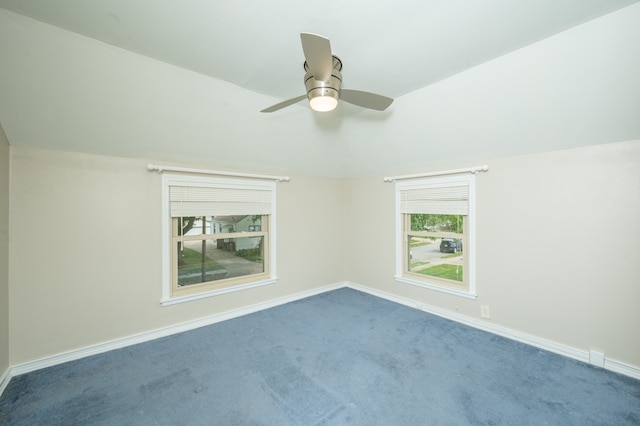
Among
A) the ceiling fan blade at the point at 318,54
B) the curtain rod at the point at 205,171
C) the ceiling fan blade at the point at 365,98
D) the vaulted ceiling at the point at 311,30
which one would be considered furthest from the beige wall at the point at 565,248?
the curtain rod at the point at 205,171

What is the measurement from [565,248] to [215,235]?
3.93m

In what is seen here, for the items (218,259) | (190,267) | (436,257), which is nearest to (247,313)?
(218,259)

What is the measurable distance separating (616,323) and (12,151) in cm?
557

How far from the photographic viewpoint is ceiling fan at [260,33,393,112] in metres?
1.48

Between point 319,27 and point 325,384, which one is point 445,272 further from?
point 319,27

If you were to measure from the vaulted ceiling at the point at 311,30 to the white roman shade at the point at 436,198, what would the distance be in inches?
55.2

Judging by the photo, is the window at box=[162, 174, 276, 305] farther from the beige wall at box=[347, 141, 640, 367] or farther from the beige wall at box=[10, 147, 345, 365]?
the beige wall at box=[347, 141, 640, 367]

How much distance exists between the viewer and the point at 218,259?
364 centimetres

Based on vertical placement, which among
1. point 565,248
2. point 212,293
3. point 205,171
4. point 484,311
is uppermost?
point 205,171

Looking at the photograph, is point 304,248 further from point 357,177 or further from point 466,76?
point 466,76

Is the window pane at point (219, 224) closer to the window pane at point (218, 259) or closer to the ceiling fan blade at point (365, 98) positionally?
the window pane at point (218, 259)

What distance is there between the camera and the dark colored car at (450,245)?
11.6 feet

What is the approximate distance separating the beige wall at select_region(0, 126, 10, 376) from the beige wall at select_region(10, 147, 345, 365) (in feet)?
0.19

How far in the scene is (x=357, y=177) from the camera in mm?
4664
